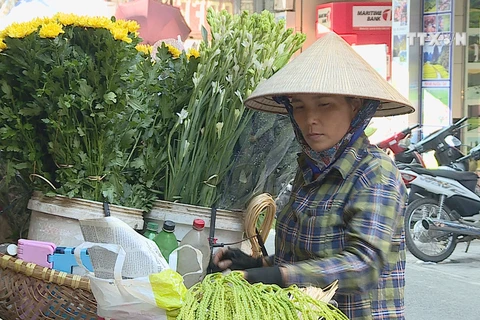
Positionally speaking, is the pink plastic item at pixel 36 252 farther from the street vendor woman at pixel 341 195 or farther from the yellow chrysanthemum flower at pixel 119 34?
the yellow chrysanthemum flower at pixel 119 34

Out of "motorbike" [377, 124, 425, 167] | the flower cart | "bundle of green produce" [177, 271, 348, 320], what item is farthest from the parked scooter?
"bundle of green produce" [177, 271, 348, 320]

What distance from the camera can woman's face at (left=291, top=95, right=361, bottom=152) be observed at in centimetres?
165

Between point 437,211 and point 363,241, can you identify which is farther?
point 437,211

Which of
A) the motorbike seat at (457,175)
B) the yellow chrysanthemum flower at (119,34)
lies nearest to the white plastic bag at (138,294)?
the yellow chrysanthemum flower at (119,34)

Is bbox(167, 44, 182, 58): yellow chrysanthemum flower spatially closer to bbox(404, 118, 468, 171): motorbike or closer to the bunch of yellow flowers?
the bunch of yellow flowers

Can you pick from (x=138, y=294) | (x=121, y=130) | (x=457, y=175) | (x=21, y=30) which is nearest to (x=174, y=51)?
(x=121, y=130)

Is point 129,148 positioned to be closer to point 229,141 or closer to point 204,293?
point 229,141

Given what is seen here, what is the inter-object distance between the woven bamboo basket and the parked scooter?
5168 mm

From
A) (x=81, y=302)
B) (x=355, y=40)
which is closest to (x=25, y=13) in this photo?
(x=81, y=302)

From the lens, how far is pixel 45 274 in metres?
1.57

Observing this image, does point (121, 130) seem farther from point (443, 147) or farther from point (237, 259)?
point (443, 147)

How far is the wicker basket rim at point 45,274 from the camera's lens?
1533 millimetres

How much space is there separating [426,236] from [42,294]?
209 inches

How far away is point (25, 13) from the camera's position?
5.00 m
